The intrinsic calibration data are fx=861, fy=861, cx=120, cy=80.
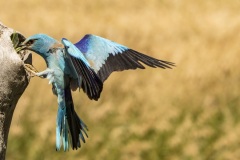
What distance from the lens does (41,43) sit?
148 inches

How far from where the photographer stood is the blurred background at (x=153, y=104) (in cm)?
717

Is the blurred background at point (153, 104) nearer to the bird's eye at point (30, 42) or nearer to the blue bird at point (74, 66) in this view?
the blue bird at point (74, 66)

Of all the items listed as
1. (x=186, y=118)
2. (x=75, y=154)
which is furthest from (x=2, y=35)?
(x=186, y=118)

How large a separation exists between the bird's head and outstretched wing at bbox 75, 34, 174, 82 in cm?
25

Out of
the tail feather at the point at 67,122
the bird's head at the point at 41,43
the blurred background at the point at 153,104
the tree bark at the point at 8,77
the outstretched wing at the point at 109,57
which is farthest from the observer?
the blurred background at the point at 153,104

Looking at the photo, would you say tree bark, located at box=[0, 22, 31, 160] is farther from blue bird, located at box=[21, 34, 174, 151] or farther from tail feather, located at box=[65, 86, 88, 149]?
tail feather, located at box=[65, 86, 88, 149]

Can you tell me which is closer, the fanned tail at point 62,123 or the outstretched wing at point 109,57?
the fanned tail at point 62,123

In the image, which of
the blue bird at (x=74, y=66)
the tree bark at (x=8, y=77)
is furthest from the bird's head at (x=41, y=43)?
the tree bark at (x=8, y=77)

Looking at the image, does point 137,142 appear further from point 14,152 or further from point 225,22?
point 225,22

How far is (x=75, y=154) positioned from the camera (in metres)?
7.07

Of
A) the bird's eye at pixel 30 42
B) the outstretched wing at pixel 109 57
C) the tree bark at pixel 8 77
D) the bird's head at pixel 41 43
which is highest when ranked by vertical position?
the outstretched wing at pixel 109 57

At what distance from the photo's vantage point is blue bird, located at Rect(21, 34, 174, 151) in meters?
3.55

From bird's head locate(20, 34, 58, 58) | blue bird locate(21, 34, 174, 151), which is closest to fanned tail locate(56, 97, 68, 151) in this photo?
blue bird locate(21, 34, 174, 151)

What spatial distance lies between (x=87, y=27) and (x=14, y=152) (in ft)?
11.4
